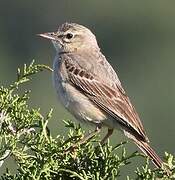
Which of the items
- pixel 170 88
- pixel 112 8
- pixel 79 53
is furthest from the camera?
pixel 112 8

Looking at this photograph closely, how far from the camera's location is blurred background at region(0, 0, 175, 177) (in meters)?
31.4

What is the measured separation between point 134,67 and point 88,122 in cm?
2926

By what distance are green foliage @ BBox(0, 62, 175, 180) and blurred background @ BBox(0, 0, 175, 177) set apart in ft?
57.2

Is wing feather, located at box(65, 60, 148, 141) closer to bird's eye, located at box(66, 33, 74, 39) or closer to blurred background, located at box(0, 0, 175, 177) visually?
bird's eye, located at box(66, 33, 74, 39)

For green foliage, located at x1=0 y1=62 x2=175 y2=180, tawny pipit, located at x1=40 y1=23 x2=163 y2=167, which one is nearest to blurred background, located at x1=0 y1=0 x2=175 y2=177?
tawny pipit, located at x1=40 y1=23 x2=163 y2=167

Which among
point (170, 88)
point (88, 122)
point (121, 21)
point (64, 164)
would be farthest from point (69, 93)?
point (121, 21)

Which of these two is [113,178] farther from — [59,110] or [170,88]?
[170,88]

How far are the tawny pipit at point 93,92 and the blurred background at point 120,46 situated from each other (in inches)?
602

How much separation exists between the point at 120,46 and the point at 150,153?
1339 inches

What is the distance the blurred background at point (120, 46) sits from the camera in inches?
1235

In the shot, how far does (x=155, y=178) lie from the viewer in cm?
816

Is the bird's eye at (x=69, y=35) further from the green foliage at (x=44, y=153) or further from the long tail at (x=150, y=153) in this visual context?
the green foliage at (x=44, y=153)

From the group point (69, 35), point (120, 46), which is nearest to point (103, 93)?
point (69, 35)

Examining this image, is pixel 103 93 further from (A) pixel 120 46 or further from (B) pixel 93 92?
(A) pixel 120 46
